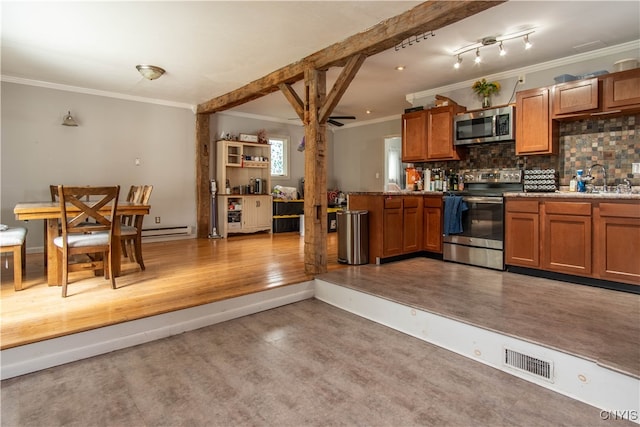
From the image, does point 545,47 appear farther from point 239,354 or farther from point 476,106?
point 239,354

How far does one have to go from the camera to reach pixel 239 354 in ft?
7.80

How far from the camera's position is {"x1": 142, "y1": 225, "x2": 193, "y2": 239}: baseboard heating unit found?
233 inches

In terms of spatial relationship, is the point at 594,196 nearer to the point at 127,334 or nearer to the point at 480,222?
the point at 480,222

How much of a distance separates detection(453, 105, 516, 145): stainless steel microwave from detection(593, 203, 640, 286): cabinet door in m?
1.41

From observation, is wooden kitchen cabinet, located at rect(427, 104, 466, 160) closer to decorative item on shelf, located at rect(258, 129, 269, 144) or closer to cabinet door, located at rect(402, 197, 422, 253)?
cabinet door, located at rect(402, 197, 422, 253)

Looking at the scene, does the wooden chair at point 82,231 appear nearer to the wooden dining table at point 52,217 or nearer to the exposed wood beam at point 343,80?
the wooden dining table at point 52,217

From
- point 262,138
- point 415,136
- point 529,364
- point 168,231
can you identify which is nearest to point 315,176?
point 415,136

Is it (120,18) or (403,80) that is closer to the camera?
(120,18)

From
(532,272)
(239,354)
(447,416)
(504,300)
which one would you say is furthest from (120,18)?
(532,272)

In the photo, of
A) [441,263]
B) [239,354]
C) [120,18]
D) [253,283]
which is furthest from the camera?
Result: [441,263]

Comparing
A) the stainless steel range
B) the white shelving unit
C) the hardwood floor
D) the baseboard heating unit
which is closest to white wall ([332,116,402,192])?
the white shelving unit

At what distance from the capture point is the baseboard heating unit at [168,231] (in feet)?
19.4

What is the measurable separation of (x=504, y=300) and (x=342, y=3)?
2713mm

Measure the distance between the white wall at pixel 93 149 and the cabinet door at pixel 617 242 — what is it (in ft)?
19.4
